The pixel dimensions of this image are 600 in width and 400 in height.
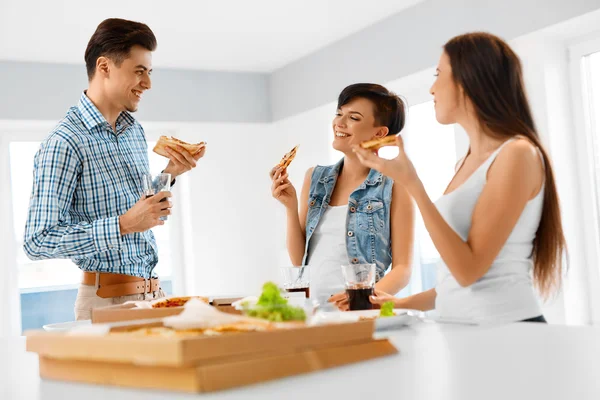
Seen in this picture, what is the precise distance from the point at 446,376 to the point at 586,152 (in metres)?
4.09

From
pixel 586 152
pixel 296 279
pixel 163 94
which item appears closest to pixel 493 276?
pixel 296 279

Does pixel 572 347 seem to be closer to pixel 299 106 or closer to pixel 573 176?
pixel 573 176

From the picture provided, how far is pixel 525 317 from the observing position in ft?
5.18

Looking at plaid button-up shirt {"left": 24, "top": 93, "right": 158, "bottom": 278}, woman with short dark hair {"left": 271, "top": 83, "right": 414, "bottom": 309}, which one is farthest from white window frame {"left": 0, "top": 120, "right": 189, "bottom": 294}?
woman with short dark hair {"left": 271, "top": 83, "right": 414, "bottom": 309}

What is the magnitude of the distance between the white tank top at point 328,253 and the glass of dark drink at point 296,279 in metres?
0.53

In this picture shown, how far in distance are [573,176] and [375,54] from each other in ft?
6.82

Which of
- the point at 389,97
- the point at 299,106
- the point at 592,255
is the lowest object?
the point at 592,255

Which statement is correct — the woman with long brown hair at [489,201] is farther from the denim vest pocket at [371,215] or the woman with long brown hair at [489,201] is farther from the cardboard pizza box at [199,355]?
the cardboard pizza box at [199,355]

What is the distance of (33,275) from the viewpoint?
6.45m

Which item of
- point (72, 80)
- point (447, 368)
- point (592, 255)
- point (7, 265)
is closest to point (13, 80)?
point (72, 80)

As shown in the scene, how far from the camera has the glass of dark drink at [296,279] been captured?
5.75 feet

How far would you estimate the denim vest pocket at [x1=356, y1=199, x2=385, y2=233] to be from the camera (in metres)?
2.34

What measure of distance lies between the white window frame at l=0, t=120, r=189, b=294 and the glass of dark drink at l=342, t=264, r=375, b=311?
536 cm

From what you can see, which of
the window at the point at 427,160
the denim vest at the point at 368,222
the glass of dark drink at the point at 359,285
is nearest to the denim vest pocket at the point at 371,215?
the denim vest at the point at 368,222
